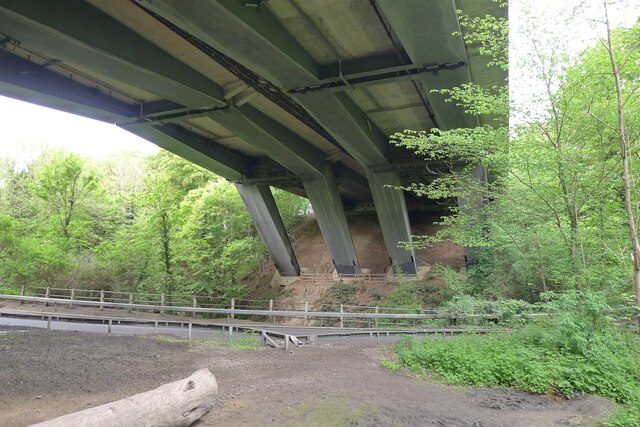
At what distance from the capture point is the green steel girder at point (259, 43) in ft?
30.9

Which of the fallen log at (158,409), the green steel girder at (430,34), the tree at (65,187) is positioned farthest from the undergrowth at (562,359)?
the tree at (65,187)

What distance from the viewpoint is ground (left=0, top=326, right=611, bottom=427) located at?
16.6 feet

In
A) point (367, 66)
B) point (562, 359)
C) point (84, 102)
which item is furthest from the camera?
point (84, 102)

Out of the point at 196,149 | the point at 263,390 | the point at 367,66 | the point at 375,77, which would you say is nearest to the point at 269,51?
the point at 367,66

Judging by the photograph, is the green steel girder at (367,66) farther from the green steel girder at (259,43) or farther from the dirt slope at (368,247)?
the dirt slope at (368,247)

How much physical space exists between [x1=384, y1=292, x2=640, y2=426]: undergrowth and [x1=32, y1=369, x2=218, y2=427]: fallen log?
200 inches

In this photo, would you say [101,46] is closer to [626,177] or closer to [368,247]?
[626,177]

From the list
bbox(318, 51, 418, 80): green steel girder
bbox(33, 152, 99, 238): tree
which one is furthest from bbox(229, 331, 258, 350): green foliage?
bbox(33, 152, 99, 238): tree

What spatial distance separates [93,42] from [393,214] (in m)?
18.8

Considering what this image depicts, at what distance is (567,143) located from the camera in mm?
9195

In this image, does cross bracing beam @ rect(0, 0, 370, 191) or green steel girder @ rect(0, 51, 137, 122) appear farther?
green steel girder @ rect(0, 51, 137, 122)

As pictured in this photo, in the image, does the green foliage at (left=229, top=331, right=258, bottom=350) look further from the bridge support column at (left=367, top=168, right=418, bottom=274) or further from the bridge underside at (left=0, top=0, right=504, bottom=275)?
the bridge support column at (left=367, top=168, right=418, bottom=274)

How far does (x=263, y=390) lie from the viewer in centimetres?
611

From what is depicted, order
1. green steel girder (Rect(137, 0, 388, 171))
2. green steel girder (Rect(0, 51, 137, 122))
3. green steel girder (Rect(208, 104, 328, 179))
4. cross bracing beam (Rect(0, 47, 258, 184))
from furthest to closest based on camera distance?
green steel girder (Rect(208, 104, 328, 179)) < cross bracing beam (Rect(0, 47, 258, 184)) < green steel girder (Rect(0, 51, 137, 122)) < green steel girder (Rect(137, 0, 388, 171))
